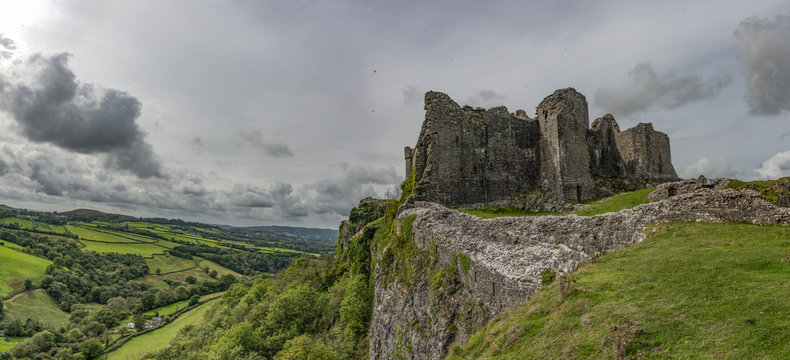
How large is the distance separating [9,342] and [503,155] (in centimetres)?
11061

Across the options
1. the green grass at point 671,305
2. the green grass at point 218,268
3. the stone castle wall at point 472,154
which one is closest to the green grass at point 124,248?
the green grass at point 218,268

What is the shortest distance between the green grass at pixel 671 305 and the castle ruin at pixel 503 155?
1726cm

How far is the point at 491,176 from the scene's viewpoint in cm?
3219

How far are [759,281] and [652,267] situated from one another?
8.03 ft

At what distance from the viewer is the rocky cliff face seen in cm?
1369

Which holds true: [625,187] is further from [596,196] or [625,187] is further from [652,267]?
[652,267]

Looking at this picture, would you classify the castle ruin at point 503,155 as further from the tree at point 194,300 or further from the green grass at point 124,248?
the green grass at point 124,248

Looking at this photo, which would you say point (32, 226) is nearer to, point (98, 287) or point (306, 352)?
point (98, 287)

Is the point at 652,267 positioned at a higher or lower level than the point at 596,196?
lower

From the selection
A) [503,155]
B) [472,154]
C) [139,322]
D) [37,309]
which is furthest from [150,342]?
[503,155]

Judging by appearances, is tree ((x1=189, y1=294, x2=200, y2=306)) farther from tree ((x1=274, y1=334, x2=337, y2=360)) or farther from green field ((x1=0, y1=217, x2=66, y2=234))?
green field ((x1=0, y1=217, x2=66, y2=234))

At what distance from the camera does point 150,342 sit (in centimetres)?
7500

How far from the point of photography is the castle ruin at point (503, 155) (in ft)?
99.3

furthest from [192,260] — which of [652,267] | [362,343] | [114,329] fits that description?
[652,267]
